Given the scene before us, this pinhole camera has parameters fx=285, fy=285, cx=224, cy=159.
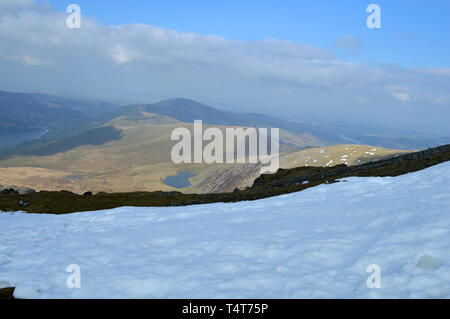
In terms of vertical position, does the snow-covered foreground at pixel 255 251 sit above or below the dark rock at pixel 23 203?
above

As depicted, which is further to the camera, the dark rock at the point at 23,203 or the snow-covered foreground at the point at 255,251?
the dark rock at the point at 23,203

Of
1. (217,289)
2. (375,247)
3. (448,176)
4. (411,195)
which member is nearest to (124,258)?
(217,289)

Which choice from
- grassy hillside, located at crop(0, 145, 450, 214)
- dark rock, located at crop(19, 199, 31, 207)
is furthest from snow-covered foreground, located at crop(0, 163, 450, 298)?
dark rock, located at crop(19, 199, 31, 207)

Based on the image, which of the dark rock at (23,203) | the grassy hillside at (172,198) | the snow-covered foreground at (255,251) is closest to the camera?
the snow-covered foreground at (255,251)

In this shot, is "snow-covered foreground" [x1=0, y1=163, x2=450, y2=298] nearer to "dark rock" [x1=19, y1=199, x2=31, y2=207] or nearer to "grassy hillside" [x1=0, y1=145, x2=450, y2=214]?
"grassy hillside" [x1=0, y1=145, x2=450, y2=214]

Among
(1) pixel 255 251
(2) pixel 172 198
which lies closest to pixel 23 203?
(2) pixel 172 198

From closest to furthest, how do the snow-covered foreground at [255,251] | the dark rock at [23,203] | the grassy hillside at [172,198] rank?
the snow-covered foreground at [255,251], the grassy hillside at [172,198], the dark rock at [23,203]

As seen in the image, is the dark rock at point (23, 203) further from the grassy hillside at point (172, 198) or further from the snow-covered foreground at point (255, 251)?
the snow-covered foreground at point (255, 251)

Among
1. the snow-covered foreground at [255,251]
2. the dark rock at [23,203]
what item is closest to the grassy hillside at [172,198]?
the dark rock at [23,203]
